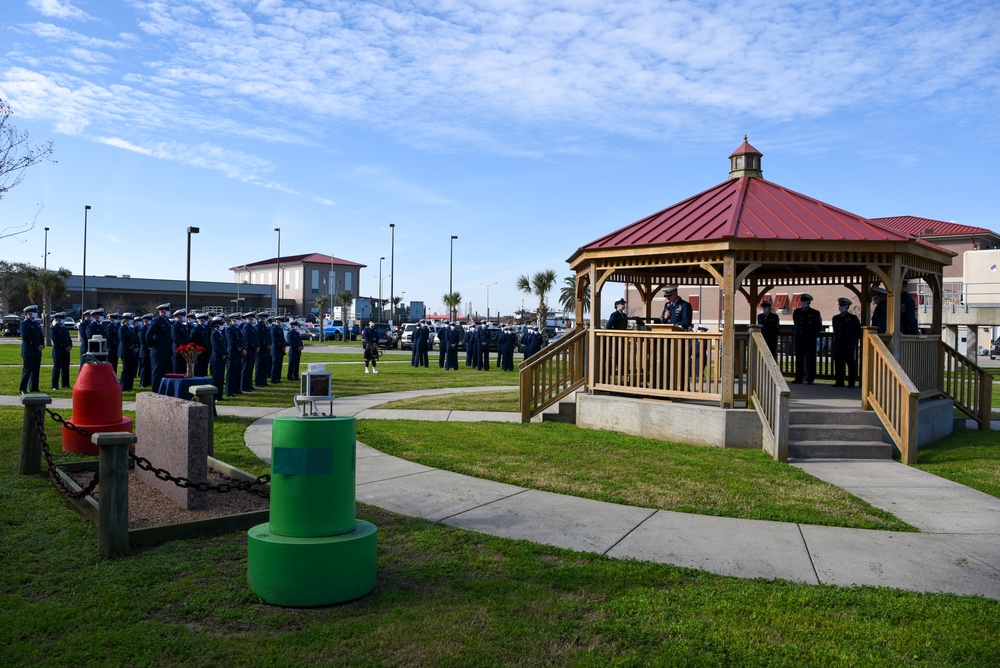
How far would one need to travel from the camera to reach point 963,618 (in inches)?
176

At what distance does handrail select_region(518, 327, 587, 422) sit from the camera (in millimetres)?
12555

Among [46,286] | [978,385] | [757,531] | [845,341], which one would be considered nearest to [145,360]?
[845,341]

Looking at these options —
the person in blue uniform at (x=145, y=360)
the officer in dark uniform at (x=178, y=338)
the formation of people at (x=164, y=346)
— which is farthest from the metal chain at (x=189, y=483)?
the person in blue uniform at (x=145, y=360)

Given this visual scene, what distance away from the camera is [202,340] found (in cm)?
1616

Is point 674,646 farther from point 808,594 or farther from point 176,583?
point 176,583

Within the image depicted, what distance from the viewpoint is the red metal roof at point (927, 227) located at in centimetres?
5316

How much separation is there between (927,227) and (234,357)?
5381 cm

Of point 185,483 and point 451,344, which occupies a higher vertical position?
point 451,344

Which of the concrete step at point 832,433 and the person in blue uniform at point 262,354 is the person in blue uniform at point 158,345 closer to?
the person in blue uniform at point 262,354

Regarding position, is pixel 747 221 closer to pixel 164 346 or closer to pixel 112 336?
pixel 164 346

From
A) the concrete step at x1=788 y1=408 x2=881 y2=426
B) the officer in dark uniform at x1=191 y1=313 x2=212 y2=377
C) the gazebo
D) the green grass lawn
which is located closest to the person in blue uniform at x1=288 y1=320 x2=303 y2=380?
the officer in dark uniform at x1=191 y1=313 x2=212 y2=377

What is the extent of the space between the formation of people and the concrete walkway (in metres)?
8.84

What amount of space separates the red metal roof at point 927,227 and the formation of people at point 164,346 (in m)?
46.3

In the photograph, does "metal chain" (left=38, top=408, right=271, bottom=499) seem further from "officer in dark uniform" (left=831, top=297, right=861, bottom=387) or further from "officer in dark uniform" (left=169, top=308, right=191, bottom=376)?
"officer in dark uniform" (left=831, top=297, right=861, bottom=387)
